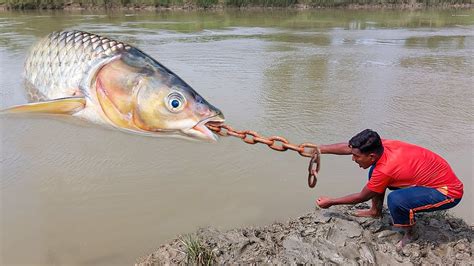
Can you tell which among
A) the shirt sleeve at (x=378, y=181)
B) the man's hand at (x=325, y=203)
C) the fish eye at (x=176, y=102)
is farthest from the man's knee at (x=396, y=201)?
the fish eye at (x=176, y=102)

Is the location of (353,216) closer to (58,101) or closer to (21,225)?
(58,101)

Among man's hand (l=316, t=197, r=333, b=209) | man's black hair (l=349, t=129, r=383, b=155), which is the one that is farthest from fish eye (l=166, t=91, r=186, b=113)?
man's hand (l=316, t=197, r=333, b=209)

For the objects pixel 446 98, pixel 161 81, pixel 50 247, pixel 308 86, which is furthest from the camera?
pixel 308 86

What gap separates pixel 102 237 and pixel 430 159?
2359 millimetres

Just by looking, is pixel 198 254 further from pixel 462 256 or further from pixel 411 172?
pixel 462 256

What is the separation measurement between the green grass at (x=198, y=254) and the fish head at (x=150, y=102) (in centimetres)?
70

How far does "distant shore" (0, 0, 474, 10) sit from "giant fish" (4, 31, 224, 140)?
31398mm

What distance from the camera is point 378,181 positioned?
2812mm

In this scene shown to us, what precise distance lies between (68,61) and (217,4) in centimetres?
3193

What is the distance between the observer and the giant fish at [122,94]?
8.53ft

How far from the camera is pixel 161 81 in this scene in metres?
2.65

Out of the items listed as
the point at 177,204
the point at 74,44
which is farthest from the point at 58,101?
the point at 177,204

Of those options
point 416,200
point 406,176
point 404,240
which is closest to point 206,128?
point 406,176

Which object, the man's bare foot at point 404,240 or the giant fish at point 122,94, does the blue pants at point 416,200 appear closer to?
the man's bare foot at point 404,240
